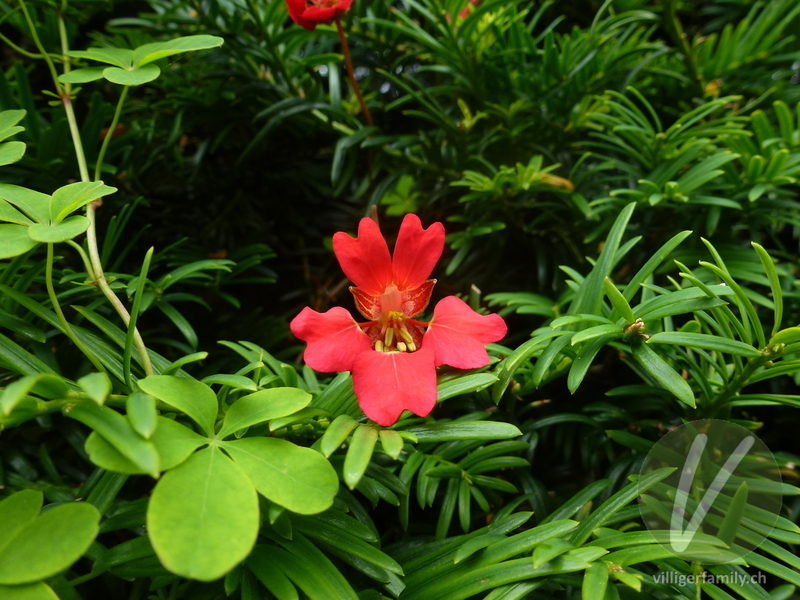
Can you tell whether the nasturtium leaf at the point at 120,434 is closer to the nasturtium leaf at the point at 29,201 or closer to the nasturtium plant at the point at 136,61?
the nasturtium leaf at the point at 29,201

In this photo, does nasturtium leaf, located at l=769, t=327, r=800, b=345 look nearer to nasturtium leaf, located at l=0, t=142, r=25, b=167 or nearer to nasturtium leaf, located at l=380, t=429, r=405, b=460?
nasturtium leaf, located at l=380, t=429, r=405, b=460

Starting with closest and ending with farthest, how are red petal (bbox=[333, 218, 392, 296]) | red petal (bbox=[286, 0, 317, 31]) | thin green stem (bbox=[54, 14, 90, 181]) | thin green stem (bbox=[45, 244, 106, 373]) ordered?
thin green stem (bbox=[45, 244, 106, 373])
red petal (bbox=[333, 218, 392, 296])
thin green stem (bbox=[54, 14, 90, 181])
red petal (bbox=[286, 0, 317, 31])

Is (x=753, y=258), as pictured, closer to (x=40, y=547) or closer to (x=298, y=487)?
(x=298, y=487)

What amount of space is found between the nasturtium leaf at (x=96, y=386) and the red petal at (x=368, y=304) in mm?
275

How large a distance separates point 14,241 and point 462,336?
1.33 ft

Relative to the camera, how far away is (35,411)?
0.38 m

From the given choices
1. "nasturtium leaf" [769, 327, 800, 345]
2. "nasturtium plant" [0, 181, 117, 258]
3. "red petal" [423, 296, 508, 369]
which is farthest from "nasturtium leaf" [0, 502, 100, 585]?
"nasturtium leaf" [769, 327, 800, 345]

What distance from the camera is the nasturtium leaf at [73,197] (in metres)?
0.45

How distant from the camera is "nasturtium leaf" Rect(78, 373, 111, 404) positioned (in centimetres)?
33

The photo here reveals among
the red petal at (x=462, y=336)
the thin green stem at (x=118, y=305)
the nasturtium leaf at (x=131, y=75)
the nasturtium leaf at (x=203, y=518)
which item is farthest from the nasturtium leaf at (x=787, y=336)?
the nasturtium leaf at (x=131, y=75)

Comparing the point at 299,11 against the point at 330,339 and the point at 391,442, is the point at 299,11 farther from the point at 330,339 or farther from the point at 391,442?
the point at 391,442

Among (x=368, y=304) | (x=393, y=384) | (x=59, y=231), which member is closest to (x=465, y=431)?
(x=393, y=384)

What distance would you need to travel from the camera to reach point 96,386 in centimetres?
34

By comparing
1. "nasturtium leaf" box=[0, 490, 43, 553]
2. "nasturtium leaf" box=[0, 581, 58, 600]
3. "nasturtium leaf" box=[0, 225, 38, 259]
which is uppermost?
"nasturtium leaf" box=[0, 225, 38, 259]
